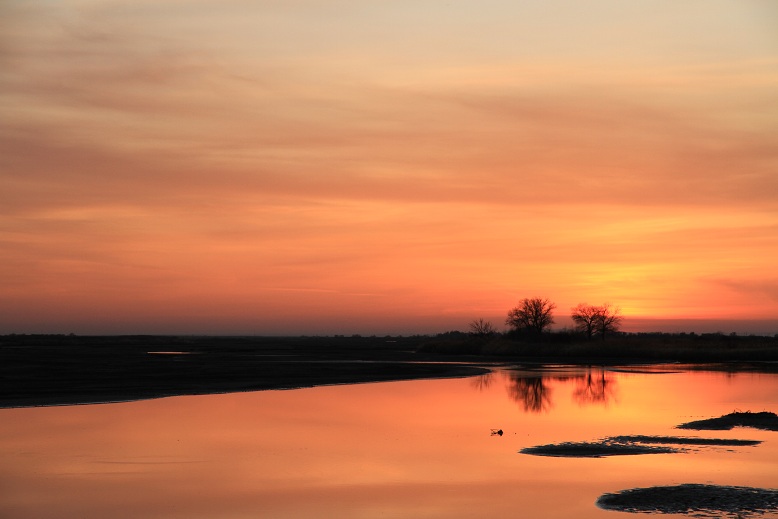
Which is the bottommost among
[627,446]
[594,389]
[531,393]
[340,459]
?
[340,459]

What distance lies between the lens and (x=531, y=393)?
46000mm

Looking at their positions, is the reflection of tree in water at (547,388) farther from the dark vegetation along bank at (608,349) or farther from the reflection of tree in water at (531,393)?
the dark vegetation along bank at (608,349)

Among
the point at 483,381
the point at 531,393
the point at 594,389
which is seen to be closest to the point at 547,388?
the point at 594,389

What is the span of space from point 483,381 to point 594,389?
8.81m

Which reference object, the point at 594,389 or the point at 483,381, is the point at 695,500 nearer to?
the point at 594,389

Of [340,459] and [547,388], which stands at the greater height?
[547,388]

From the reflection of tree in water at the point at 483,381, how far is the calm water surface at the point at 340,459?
33.2 feet

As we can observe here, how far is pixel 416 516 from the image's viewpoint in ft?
55.4

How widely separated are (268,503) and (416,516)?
128 inches

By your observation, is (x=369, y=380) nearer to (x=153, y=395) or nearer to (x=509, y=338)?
(x=153, y=395)

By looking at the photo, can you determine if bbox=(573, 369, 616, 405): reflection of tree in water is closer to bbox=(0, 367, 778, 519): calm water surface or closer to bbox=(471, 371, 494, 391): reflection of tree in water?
bbox=(0, 367, 778, 519): calm water surface

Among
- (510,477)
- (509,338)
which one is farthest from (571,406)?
(509,338)

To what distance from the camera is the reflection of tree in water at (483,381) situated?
168 ft

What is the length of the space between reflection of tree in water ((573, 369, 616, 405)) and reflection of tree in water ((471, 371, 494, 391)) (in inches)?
213
